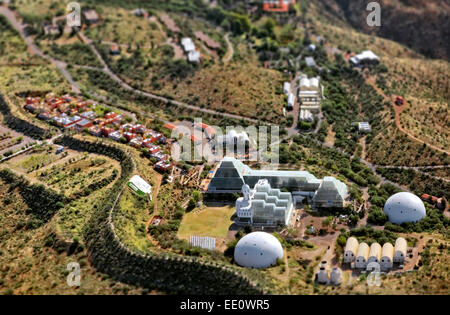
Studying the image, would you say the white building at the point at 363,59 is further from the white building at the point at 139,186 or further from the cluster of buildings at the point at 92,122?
the white building at the point at 139,186

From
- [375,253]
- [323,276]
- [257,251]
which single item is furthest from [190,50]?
[323,276]

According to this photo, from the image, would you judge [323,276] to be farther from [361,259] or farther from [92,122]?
[92,122]

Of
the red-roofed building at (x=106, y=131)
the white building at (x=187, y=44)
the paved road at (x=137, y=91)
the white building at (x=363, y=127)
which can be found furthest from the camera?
the white building at (x=187, y=44)

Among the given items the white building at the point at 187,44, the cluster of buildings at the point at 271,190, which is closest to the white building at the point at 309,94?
the white building at the point at 187,44

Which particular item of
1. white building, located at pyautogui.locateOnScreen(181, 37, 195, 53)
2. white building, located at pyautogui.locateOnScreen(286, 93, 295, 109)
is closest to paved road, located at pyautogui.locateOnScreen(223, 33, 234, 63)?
white building, located at pyautogui.locateOnScreen(181, 37, 195, 53)

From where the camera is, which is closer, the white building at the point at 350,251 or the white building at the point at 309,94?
the white building at the point at 350,251

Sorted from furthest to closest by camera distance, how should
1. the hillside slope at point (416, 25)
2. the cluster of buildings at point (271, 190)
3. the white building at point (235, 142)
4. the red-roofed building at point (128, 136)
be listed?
1. the hillside slope at point (416, 25)
2. the red-roofed building at point (128, 136)
3. the white building at point (235, 142)
4. the cluster of buildings at point (271, 190)

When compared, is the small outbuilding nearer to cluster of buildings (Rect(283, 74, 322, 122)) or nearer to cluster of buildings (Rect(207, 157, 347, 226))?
cluster of buildings (Rect(207, 157, 347, 226))
